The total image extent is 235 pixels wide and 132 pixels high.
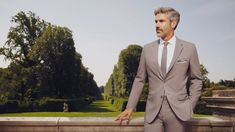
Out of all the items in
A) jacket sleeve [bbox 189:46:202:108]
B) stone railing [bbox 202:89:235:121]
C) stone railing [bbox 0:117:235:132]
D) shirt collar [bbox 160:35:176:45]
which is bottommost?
stone railing [bbox 0:117:235:132]

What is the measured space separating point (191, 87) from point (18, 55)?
47.8 metres

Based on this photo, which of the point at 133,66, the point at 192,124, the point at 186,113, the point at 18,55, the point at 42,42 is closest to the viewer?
the point at 186,113

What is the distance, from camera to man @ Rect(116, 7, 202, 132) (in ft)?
12.5

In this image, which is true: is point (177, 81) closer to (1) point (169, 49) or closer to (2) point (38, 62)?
(1) point (169, 49)

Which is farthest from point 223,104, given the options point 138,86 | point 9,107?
point 9,107

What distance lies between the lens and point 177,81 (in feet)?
12.8

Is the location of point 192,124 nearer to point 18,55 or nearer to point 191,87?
point 191,87

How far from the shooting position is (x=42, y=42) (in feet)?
151

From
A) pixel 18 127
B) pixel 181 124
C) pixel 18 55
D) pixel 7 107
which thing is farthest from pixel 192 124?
pixel 18 55

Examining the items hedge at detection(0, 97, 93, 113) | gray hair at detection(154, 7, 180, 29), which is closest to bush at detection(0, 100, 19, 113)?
hedge at detection(0, 97, 93, 113)

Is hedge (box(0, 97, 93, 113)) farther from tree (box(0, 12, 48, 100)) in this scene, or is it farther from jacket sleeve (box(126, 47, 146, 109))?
jacket sleeve (box(126, 47, 146, 109))

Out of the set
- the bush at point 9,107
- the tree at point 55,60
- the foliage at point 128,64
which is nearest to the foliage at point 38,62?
the tree at point 55,60

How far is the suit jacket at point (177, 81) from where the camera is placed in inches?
151

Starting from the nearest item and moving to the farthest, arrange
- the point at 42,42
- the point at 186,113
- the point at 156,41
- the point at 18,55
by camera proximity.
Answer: the point at 186,113 → the point at 156,41 → the point at 42,42 → the point at 18,55
